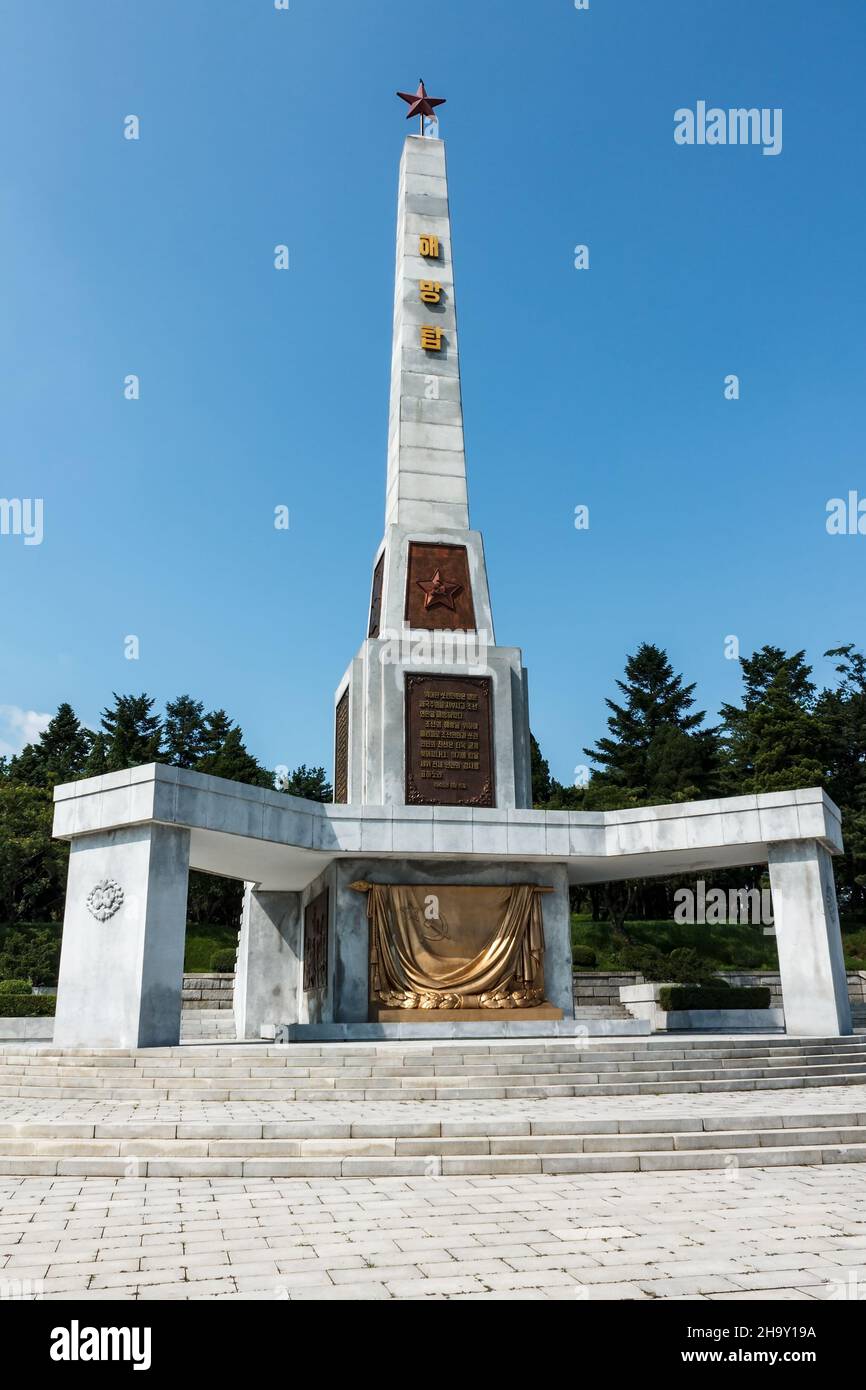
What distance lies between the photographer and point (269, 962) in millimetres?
20438

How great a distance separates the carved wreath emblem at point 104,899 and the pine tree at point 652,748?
27647mm

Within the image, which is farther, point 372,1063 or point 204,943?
point 204,943

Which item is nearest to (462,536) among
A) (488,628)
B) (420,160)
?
(488,628)

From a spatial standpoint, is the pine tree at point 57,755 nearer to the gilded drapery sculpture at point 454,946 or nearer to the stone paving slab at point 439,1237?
the gilded drapery sculpture at point 454,946

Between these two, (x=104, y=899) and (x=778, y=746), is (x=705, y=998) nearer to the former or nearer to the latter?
(x=104, y=899)

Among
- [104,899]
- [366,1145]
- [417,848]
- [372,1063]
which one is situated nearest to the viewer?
[366,1145]

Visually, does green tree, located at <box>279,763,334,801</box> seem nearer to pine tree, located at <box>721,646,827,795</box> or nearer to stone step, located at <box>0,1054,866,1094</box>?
pine tree, located at <box>721,646,827,795</box>

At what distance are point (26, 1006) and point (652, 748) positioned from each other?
118ft

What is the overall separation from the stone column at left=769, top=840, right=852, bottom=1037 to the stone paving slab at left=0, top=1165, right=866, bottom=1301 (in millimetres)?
8208

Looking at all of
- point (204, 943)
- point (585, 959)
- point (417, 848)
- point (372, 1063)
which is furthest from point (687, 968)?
point (372, 1063)

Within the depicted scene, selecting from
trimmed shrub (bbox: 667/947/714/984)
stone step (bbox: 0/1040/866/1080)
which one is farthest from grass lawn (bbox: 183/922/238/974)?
stone step (bbox: 0/1040/866/1080)

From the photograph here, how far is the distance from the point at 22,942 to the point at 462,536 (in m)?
23.5

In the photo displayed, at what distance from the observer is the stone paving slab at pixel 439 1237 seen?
4.54 metres
